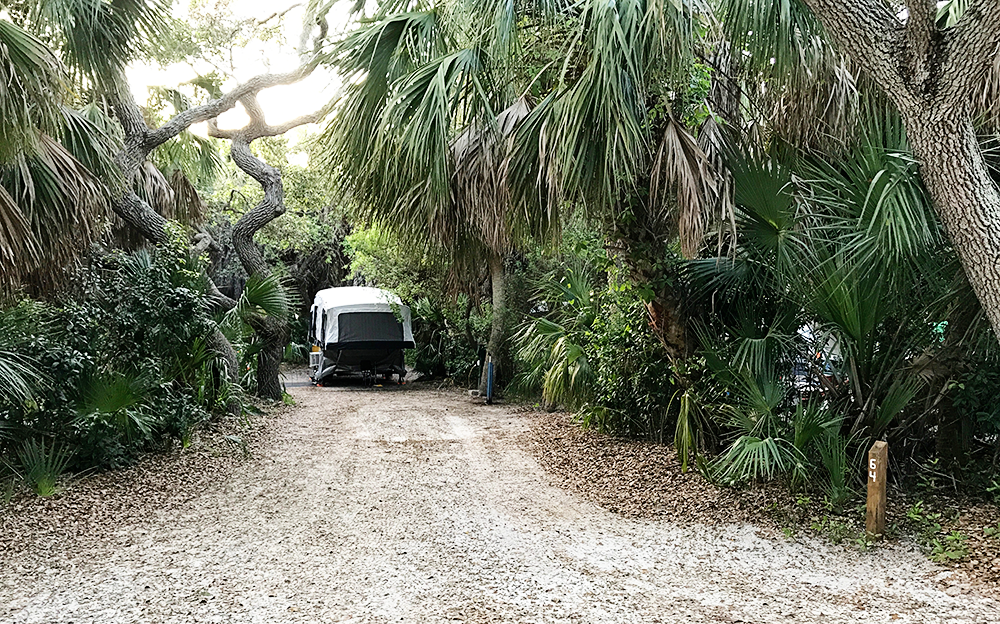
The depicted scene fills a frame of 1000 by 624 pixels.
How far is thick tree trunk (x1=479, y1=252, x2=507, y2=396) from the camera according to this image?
46.2ft

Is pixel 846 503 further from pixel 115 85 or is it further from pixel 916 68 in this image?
pixel 115 85

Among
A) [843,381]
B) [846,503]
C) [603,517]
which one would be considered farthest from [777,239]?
[603,517]

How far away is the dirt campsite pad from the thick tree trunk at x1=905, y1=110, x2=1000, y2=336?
5.86 feet

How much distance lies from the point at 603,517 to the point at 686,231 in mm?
2345

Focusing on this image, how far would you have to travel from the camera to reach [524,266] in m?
14.5

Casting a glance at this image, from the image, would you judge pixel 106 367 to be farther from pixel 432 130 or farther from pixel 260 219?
pixel 260 219

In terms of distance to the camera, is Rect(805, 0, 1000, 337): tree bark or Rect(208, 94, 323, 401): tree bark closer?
Rect(805, 0, 1000, 337): tree bark

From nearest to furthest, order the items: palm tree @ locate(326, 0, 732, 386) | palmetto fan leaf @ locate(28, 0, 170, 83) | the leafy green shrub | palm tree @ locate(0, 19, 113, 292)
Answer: palm tree @ locate(0, 19, 113, 292) < palm tree @ locate(326, 0, 732, 386) < palmetto fan leaf @ locate(28, 0, 170, 83) < the leafy green shrub

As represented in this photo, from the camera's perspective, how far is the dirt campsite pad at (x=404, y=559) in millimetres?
A: 4285

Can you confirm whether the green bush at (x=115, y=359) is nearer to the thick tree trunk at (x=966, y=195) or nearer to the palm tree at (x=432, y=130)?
the palm tree at (x=432, y=130)

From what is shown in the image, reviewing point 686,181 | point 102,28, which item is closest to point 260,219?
point 102,28

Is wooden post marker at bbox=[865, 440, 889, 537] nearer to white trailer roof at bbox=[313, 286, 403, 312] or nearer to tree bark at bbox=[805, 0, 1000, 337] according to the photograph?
tree bark at bbox=[805, 0, 1000, 337]

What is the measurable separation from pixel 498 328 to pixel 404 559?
30.0 ft

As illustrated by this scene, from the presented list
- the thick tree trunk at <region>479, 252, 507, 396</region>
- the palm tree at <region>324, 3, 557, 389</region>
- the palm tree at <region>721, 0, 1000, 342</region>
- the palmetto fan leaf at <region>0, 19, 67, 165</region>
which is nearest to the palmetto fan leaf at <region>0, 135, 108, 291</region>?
the palmetto fan leaf at <region>0, 19, 67, 165</region>
